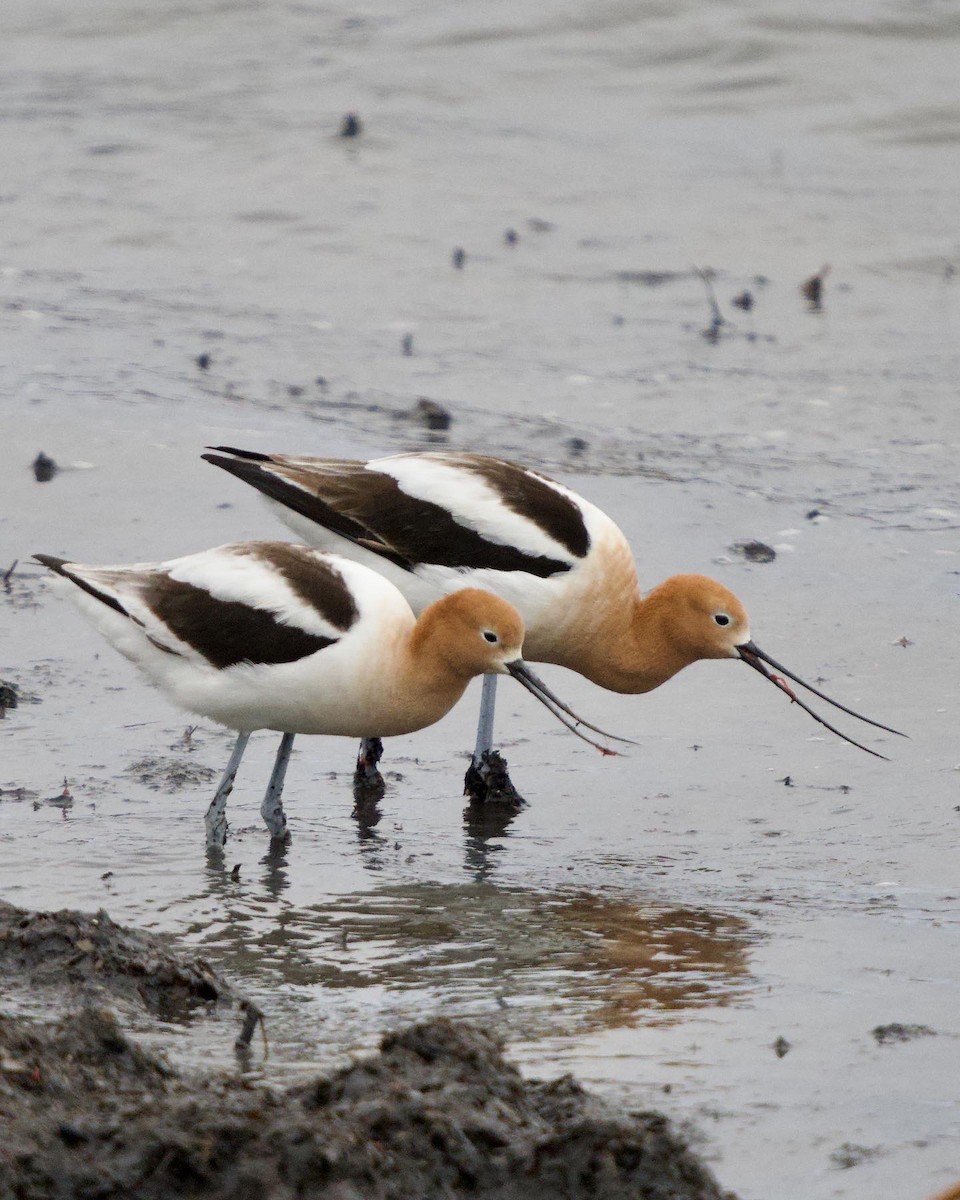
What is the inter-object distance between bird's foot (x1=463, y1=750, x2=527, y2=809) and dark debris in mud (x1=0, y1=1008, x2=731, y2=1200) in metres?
2.50

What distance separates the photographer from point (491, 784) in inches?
231

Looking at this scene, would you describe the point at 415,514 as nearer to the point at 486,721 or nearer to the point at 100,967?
the point at 486,721

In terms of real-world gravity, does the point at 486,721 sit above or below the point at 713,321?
below

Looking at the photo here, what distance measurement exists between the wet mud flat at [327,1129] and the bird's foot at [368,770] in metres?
2.49

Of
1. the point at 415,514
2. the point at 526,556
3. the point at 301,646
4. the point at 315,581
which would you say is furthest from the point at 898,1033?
the point at 415,514

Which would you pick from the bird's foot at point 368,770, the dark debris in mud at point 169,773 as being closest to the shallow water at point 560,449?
the dark debris in mud at point 169,773

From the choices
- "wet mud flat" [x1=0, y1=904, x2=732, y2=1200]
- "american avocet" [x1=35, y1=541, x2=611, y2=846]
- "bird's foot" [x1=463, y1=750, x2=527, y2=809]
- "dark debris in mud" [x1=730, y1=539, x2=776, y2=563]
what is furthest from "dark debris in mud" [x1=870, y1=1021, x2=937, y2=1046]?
"dark debris in mud" [x1=730, y1=539, x2=776, y2=563]

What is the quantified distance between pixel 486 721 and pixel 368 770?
0.40 metres

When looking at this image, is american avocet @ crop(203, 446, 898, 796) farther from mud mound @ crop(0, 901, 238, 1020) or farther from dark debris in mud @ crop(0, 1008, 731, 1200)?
dark debris in mud @ crop(0, 1008, 731, 1200)

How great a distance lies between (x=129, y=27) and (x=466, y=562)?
1412cm

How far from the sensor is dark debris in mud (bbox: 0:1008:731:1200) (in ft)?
9.50

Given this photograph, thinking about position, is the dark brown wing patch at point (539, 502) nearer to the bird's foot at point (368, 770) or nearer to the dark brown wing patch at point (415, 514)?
the dark brown wing patch at point (415, 514)

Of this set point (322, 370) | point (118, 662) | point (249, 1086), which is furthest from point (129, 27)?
point (249, 1086)

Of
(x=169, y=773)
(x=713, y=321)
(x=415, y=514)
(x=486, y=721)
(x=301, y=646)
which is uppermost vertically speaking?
(x=713, y=321)
